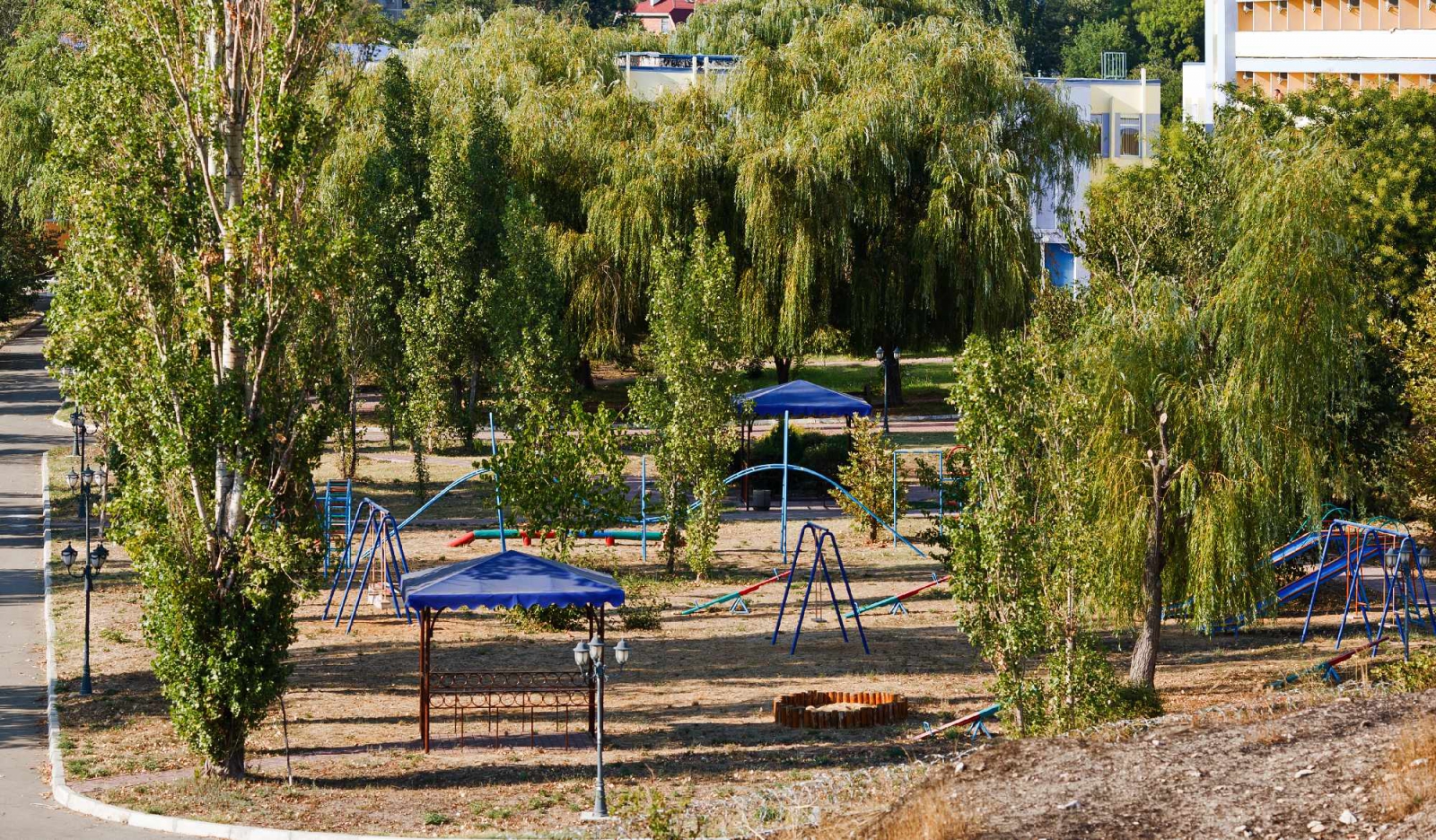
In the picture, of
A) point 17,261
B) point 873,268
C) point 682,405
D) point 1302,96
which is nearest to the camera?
point 682,405

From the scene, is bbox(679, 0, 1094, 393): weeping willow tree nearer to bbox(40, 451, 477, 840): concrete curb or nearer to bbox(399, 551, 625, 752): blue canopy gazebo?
bbox(399, 551, 625, 752): blue canopy gazebo

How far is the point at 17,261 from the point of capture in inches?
2324

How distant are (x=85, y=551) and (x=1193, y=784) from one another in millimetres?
22550

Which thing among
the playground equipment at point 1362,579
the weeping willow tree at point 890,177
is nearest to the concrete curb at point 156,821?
the playground equipment at point 1362,579

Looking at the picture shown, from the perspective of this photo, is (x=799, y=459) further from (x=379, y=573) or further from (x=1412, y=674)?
(x=1412, y=674)

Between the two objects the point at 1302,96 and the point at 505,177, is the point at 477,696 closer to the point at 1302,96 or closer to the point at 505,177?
the point at 505,177

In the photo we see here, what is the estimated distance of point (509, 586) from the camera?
19812mm

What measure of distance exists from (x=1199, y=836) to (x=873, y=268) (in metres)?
29.8

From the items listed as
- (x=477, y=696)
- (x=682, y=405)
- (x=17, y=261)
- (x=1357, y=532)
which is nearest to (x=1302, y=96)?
(x=1357, y=532)

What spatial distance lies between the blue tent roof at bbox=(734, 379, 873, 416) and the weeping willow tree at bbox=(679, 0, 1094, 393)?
3714 mm

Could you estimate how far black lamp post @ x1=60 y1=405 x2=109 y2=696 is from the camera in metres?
21.6

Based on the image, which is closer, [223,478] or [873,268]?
[223,478]

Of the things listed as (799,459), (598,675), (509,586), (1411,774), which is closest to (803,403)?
(799,459)

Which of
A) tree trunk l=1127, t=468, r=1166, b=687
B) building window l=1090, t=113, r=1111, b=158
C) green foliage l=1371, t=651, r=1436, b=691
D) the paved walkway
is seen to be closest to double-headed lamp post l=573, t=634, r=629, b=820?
the paved walkway
